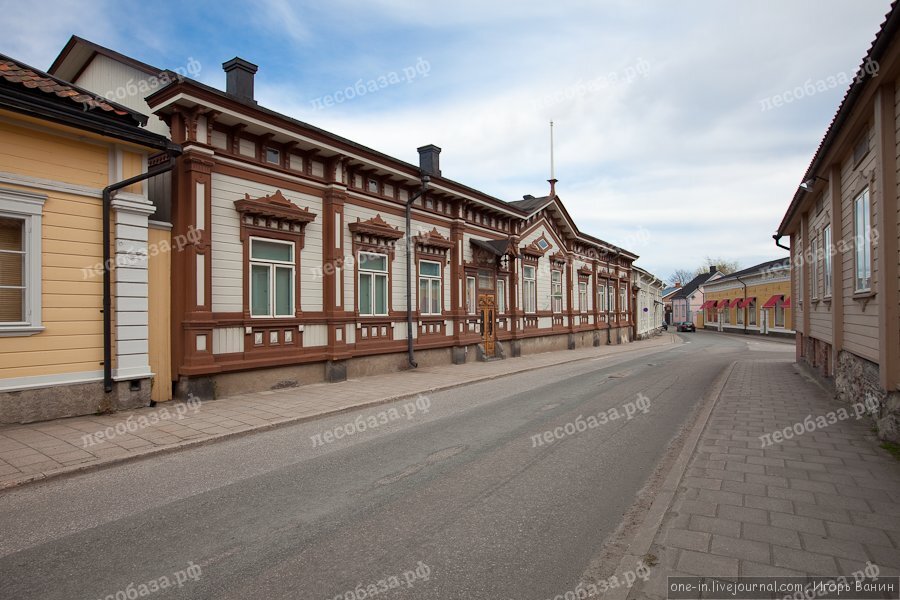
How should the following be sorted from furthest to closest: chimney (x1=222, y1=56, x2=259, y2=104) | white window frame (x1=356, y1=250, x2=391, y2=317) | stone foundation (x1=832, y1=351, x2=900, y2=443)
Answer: white window frame (x1=356, y1=250, x2=391, y2=317) < chimney (x1=222, y1=56, x2=259, y2=104) < stone foundation (x1=832, y1=351, x2=900, y2=443)

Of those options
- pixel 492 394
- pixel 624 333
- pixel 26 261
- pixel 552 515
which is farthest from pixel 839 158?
pixel 624 333

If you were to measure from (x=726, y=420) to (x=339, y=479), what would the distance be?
21.1 feet

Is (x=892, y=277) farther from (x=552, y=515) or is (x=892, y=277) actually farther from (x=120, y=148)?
(x=120, y=148)

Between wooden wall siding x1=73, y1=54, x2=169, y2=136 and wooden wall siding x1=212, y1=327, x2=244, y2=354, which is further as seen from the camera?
wooden wall siding x1=73, y1=54, x2=169, y2=136

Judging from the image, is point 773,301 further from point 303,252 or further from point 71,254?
point 71,254

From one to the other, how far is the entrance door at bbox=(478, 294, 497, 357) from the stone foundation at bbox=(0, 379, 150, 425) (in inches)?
485

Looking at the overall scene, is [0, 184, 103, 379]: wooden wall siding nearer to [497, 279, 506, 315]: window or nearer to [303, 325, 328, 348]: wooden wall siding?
[303, 325, 328, 348]: wooden wall siding

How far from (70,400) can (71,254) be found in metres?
2.39

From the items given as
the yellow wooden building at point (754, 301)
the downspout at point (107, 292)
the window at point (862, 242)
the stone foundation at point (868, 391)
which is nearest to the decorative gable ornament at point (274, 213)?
the downspout at point (107, 292)

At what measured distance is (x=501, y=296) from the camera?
21.2 m

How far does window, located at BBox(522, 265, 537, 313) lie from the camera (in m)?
22.8

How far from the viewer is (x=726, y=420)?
28.2 ft

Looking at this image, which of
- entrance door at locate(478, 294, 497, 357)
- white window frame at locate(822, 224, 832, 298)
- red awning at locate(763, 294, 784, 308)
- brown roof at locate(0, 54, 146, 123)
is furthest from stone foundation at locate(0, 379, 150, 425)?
red awning at locate(763, 294, 784, 308)

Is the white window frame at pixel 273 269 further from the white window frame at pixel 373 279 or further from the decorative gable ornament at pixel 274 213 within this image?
the white window frame at pixel 373 279
